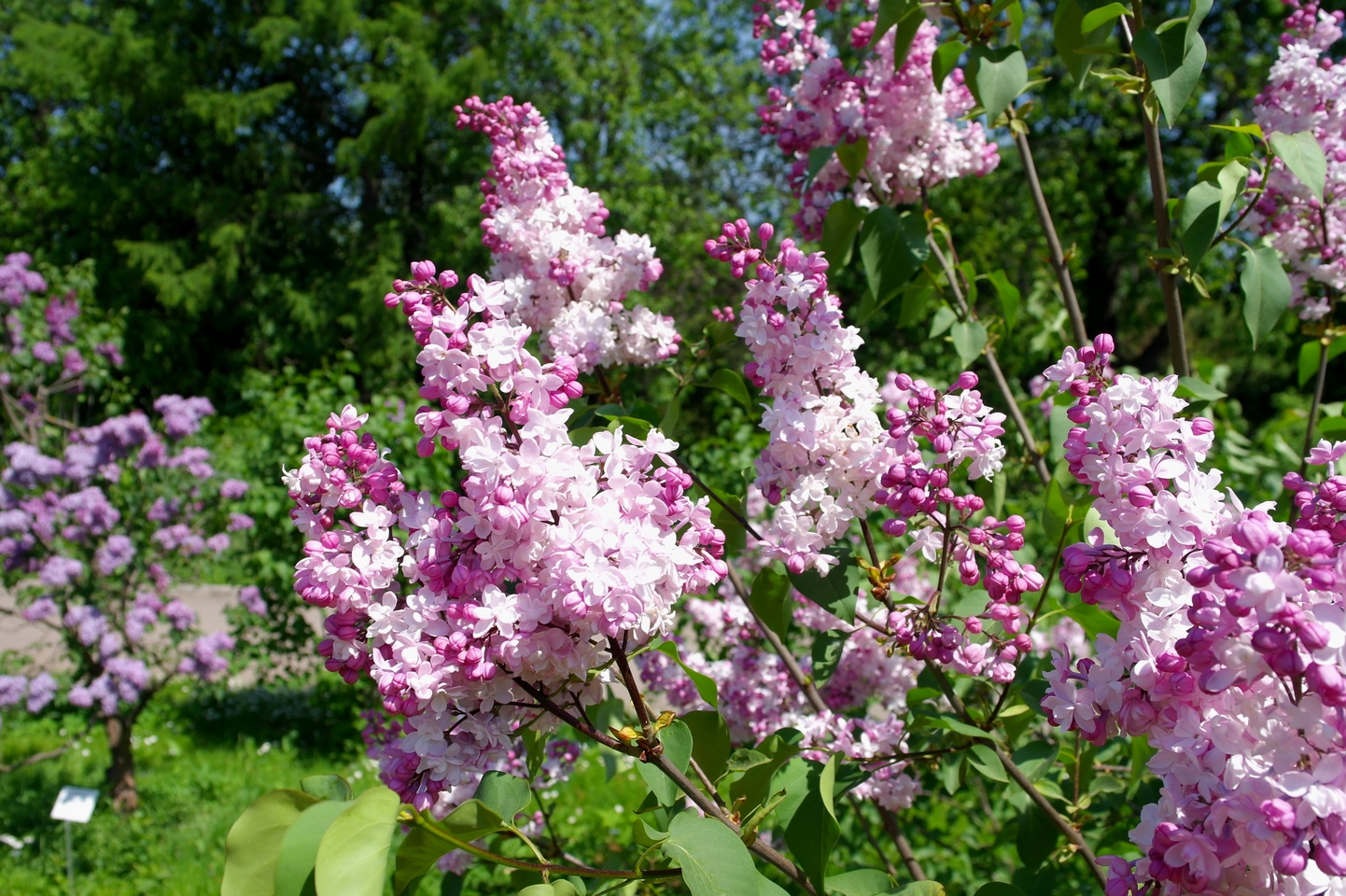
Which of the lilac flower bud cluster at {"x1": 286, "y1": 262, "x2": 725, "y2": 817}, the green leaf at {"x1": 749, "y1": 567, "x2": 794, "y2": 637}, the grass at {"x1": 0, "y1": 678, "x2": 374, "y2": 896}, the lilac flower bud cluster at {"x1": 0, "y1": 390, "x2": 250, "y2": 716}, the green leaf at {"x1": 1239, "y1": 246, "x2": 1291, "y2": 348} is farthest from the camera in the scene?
the lilac flower bud cluster at {"x1": 0, "y1": 390, "x2": 250, "y2": 716}

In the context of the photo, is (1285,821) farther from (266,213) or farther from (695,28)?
(266,213)

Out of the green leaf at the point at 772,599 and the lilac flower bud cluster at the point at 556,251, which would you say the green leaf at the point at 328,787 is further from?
the lilac flower bud cluster at the point at 556,251

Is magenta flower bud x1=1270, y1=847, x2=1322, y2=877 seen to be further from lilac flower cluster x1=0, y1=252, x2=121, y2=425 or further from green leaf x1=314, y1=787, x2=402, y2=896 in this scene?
lilac flower cluster x1=0, y1=252, x2=121, y2=425

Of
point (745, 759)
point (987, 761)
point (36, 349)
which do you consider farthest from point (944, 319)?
point (36, 349)

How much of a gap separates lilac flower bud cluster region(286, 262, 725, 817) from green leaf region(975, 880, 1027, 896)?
0.44 meters

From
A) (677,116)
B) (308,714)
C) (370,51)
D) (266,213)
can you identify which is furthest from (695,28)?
(308,714)

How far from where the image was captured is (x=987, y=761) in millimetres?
1290

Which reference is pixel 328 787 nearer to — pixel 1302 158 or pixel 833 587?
pixel 833 587

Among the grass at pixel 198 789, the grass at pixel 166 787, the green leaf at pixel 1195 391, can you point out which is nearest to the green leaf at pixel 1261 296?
the green leaf at pixel 1195 391

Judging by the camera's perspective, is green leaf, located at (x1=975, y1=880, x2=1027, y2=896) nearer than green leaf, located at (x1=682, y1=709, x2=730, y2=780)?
Yes

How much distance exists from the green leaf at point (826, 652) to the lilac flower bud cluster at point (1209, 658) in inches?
18.5

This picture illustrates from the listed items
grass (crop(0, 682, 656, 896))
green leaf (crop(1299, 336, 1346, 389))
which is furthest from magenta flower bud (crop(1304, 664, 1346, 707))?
grass (crop(0, 682, 656, 896))

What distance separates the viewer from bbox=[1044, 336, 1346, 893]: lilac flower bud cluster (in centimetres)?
65

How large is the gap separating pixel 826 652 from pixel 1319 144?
131cm
